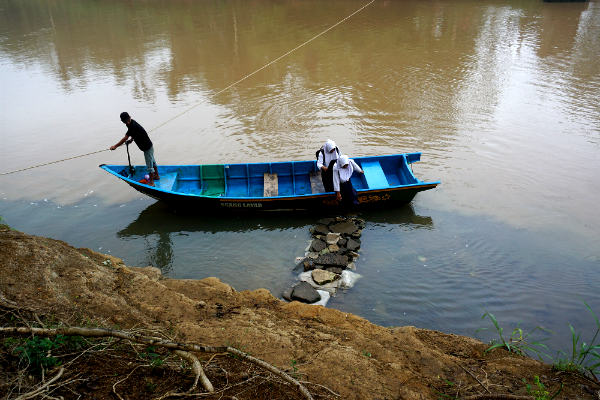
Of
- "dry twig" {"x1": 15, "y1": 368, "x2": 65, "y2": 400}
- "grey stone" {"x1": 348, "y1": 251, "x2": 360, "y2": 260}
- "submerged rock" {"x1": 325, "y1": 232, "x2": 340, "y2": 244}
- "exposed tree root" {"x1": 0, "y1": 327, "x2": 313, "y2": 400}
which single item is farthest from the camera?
"submerged rock" {"x1": 325, "y1": 232, "x2": 340, "y2": 244}

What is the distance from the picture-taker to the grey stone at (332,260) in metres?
7.35

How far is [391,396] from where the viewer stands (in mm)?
3779

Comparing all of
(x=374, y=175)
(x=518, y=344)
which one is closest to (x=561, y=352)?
(x=518, y=344)

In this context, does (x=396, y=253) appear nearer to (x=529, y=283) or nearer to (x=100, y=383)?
(x=529, y=283)

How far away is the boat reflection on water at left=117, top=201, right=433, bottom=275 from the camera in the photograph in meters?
8.30

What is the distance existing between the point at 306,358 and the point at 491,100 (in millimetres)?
13043

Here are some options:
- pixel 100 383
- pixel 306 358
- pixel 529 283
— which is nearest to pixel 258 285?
pixel 306 358

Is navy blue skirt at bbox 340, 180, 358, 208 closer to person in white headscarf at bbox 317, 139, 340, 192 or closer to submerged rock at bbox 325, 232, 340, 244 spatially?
person in white headscarf at bbox 317, 139, 340, 192

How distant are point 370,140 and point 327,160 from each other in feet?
12.6

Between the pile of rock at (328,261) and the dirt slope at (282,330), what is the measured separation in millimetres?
695

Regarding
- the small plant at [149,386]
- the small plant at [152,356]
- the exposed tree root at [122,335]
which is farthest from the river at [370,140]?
the small plant at [149,386]

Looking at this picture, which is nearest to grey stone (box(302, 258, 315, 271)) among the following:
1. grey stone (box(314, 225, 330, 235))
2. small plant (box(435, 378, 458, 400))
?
grey stone (box(314, 225, 330, 235))

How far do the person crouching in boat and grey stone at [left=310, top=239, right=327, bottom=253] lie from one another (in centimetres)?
103

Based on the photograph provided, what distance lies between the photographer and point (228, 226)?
28.9 ft
